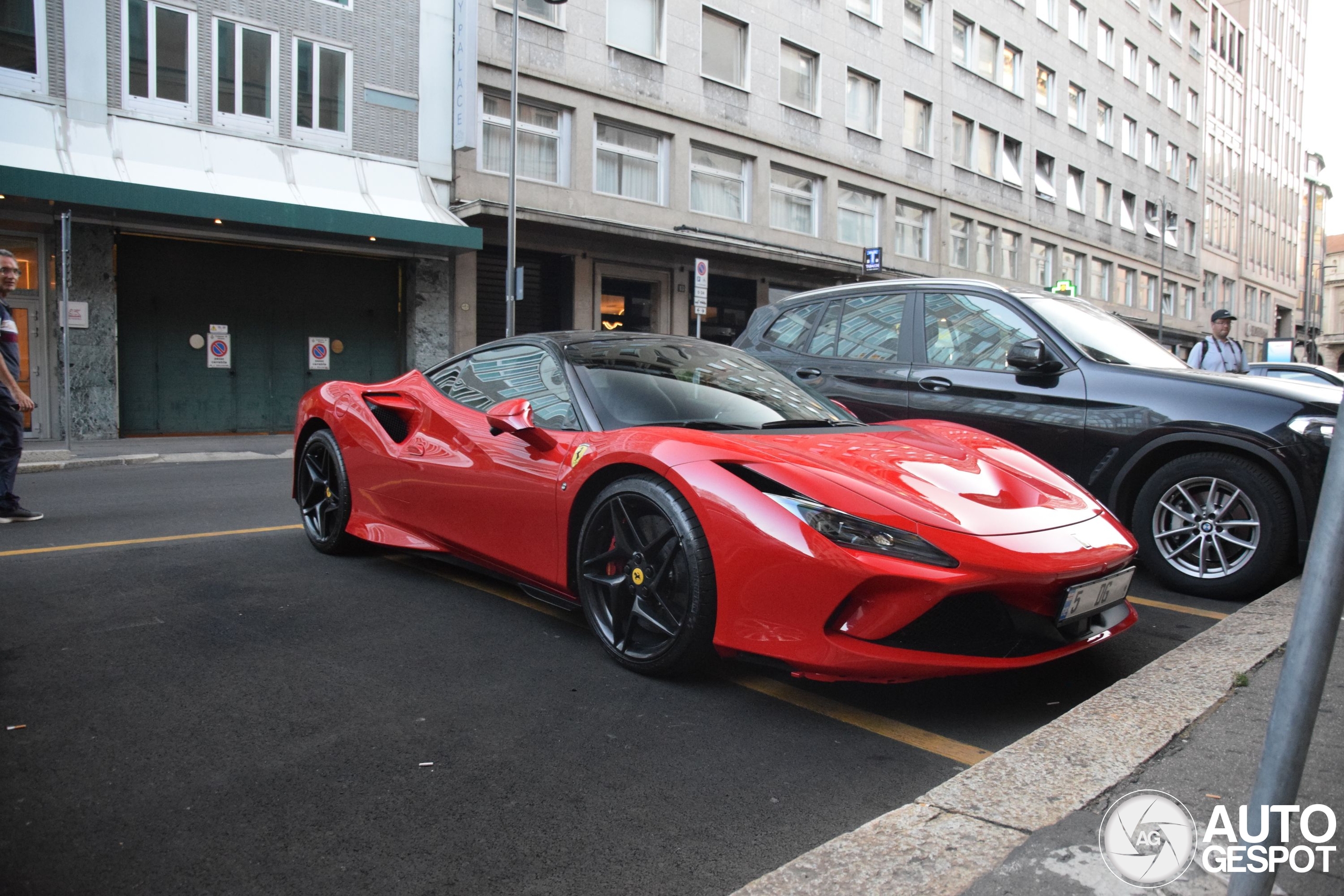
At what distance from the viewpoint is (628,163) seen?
20.5 metres

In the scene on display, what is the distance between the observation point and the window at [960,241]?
1147 inches

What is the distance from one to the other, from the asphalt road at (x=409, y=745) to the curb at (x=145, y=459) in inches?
256

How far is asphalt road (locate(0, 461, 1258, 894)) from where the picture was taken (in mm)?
2037

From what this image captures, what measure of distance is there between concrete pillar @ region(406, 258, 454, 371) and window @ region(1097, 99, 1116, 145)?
95.9 ft

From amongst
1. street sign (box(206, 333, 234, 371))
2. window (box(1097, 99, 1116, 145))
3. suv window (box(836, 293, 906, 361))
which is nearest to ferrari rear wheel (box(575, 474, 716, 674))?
suv window (box(836, 293, 906, 361))

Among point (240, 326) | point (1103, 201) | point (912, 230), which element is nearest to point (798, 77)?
point (912, 230)

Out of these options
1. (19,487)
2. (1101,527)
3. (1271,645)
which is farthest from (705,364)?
(19,487)

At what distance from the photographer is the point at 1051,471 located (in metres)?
3.75

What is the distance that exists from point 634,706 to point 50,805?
61.7 inches

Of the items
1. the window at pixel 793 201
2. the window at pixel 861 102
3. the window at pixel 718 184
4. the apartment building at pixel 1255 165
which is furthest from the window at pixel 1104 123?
the window at pixel 718 184

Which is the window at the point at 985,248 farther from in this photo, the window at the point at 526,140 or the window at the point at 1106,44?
the window at the point at 526,140

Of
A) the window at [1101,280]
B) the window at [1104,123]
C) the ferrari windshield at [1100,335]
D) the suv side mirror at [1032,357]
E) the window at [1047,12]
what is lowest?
the suv side mirror at [1032,357]

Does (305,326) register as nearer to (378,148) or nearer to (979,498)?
(378,148)

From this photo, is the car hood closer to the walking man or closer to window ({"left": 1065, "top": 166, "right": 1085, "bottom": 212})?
the walking man
